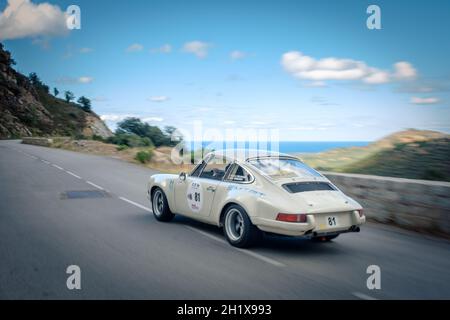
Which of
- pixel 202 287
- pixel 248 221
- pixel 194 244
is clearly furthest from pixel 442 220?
pixel 202 287

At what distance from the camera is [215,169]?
802 cm

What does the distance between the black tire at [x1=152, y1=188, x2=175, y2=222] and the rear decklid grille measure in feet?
9.79

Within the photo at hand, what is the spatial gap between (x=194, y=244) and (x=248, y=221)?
102cm

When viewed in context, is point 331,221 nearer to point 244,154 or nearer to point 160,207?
point 244,154

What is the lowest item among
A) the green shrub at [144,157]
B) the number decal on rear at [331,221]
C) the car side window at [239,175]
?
the number decal on rear at [331,221]

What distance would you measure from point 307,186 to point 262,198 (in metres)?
0.76

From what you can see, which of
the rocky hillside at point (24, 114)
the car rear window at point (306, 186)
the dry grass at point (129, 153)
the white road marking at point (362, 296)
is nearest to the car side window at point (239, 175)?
the car rear window at point (306, 186)

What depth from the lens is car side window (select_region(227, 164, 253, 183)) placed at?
7.16 m

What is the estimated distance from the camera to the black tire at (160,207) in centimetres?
895

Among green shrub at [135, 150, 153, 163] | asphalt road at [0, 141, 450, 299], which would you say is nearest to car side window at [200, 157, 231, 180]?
asphalt road at [0, 141, 450, 299]

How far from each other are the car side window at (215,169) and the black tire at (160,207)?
1.24m

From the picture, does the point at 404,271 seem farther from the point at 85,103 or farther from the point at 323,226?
the point at 85,103

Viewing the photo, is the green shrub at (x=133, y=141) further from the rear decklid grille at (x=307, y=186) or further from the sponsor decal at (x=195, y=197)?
the rear decklid grille at (x=307, y=186)

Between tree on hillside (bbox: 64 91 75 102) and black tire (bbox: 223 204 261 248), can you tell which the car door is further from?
tree on hillside (bbox: 64 91 75 102)
